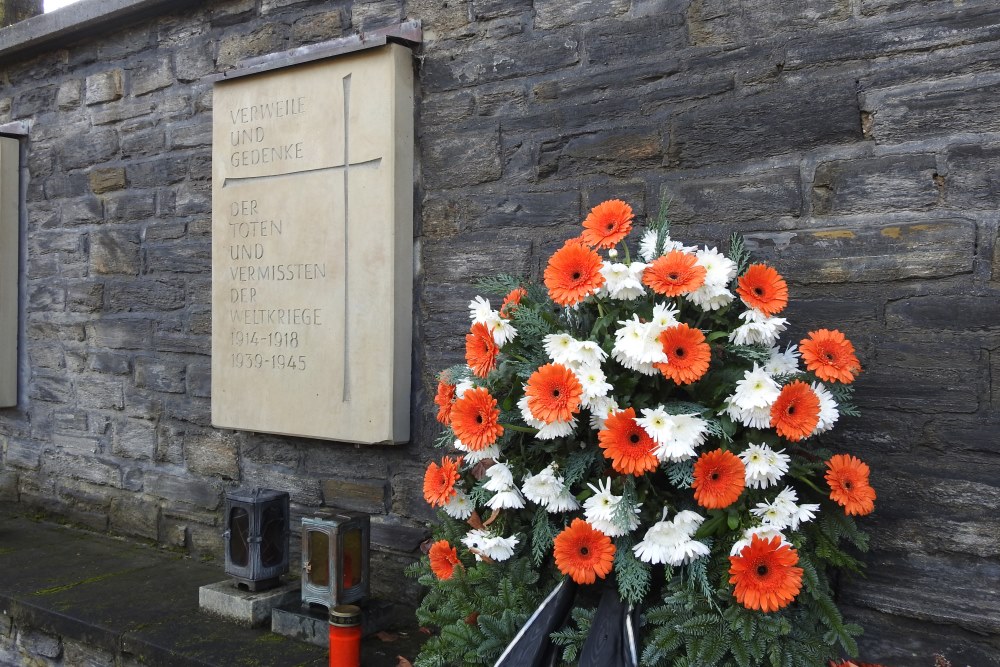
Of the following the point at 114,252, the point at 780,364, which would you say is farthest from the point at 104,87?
the point at 780,364

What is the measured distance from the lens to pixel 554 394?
2.23 metres

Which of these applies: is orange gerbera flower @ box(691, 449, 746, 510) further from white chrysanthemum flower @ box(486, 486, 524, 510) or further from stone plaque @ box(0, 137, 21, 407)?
stone plaque @ box(0, 137, 21, 407)

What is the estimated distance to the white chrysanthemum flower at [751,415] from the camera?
216 centimetres

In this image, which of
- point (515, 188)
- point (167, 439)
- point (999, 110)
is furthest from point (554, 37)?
point (167, 439)

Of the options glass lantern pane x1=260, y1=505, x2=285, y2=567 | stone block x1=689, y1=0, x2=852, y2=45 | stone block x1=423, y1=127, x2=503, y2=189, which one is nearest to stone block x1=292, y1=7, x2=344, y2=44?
stone block x1=423, y1=127, x2=503, y2=189

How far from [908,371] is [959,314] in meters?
0.19

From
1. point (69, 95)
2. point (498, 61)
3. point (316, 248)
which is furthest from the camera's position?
point (69, 95)

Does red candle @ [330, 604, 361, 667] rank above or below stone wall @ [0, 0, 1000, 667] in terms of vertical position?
below

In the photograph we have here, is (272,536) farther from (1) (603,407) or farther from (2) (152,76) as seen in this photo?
(2) (152,76)

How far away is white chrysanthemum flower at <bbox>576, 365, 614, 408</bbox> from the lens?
2.19 m

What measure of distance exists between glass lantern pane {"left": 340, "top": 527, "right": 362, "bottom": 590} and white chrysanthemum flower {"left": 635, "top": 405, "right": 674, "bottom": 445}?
4.07 ft

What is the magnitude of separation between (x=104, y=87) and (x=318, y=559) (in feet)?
8.81

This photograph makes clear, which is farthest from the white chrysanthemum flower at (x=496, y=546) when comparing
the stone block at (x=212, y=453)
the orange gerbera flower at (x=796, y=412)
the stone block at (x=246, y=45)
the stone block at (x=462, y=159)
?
the stone block at (x=246, y=45)

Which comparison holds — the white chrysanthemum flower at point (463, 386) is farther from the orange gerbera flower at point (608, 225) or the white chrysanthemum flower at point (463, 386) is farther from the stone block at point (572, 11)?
the stone block at point (572, 11)
